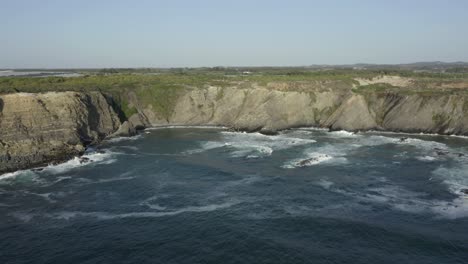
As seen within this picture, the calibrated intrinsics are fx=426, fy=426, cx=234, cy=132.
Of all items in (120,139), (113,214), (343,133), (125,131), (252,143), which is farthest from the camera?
(343,133)

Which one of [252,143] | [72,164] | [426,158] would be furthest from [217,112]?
[426,158]

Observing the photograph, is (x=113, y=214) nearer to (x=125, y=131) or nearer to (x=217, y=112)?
(x=125, y=131)

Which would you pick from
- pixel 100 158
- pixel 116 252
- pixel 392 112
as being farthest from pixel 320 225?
pixel 392 112

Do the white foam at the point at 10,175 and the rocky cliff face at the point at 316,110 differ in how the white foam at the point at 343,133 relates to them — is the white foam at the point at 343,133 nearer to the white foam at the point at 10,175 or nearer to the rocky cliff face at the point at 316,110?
the rocky cliff face at the point at 316,110

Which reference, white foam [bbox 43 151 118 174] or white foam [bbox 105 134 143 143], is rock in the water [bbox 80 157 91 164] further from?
white foam [bbox 105 134 143 143]

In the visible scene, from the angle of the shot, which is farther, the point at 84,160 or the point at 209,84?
the point at 209,84

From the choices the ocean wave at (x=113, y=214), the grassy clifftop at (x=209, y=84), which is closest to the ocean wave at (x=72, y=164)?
the ocean wave at (x=113, y=214)

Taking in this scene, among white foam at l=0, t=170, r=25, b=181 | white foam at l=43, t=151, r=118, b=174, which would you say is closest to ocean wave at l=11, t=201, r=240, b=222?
white foam at l=0, t=170, r=25, b=181
